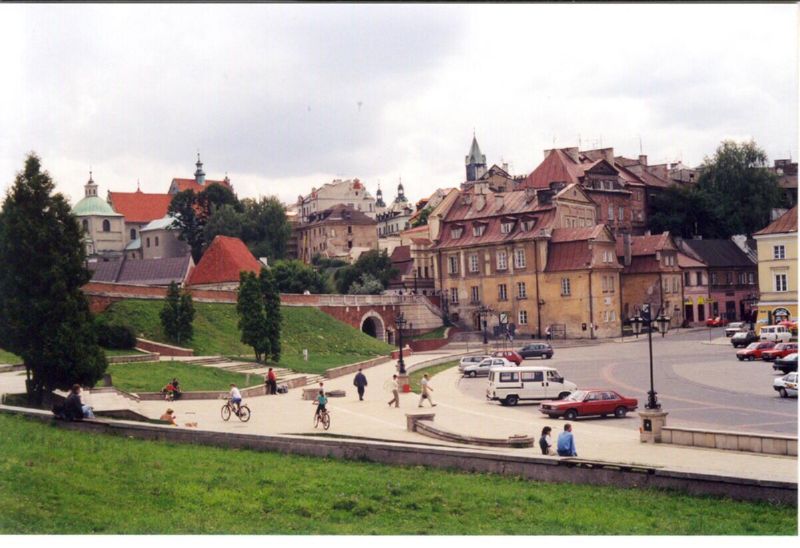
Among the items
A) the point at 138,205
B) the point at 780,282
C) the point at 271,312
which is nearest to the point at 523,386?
the point at 271,312

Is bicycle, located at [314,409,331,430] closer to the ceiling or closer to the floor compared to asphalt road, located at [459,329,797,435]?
closer to the ceiling

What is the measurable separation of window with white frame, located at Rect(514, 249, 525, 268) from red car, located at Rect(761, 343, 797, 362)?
96.4 feet

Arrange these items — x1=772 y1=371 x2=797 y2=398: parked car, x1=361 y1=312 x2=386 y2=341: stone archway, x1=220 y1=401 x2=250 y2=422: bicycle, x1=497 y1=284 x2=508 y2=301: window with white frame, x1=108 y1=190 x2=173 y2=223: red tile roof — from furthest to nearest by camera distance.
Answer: x1=108 y1=190 x2=173 y2=223: red tile roof < x1=497 y1=284 x2=508 y2=301: window with white frame < x1=361 y1=312 x2=386 y2=341: stone archway < x1=772 y1=371 x2=797 y2=398: parked car < x1=220 y1=401 x2=250 y2=422: bicycle

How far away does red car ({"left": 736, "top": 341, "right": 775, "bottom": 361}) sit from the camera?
152 feet

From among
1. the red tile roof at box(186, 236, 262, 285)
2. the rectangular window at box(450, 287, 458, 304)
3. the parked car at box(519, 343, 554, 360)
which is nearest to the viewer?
the parked car at box(519, 343, 554, 360)

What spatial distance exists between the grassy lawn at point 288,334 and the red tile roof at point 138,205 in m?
42.6

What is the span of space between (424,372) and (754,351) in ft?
49.1

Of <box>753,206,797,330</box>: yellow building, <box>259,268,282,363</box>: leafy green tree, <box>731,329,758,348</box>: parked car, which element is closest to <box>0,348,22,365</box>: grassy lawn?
<box>259,268,282,363</box>: leafy green tree

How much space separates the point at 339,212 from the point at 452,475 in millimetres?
87900

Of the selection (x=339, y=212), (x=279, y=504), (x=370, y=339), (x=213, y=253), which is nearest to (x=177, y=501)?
(x=279, y=504)

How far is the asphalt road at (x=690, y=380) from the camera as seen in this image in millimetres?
29781

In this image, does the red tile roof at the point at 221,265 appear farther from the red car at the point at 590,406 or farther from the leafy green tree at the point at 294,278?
the red car at the point at 590,406

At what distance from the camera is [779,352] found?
146 ft

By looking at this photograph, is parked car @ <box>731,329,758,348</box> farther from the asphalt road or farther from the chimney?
→ the chimney
